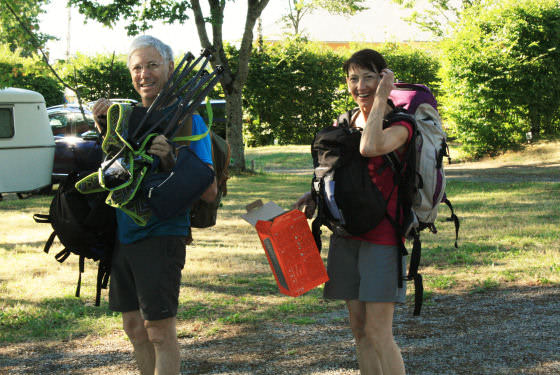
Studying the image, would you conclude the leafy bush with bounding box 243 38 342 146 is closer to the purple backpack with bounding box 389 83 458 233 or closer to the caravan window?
the caravan window

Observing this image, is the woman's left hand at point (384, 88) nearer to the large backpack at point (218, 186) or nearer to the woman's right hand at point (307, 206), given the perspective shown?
the woman's right hand at point (307, 206)

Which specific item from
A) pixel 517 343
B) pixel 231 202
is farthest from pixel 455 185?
pixel 517 343

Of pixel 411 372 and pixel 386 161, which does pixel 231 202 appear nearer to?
pixel 411 372

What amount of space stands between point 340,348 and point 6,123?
11424 millimetres

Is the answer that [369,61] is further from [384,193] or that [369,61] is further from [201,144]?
[201,144]

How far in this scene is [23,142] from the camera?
13.9m

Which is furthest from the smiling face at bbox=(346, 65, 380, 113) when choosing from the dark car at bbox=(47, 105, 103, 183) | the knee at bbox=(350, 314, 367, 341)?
the dark car at bbox=(47, 105, 103, 183)

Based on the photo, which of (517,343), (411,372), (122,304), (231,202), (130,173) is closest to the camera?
(130,173)

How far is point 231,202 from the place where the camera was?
13.1 meters

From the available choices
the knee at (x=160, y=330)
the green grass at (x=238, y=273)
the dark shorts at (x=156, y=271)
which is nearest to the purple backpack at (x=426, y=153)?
the dark shorts at (x=156, y=271)

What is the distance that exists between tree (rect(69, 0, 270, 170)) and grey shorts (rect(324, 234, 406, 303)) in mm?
11067

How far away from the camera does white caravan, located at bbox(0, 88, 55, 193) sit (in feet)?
45.2

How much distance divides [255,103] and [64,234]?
2298 centimetres

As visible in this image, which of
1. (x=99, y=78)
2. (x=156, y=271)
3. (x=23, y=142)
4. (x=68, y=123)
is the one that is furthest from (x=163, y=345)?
(x=99, y=78)
